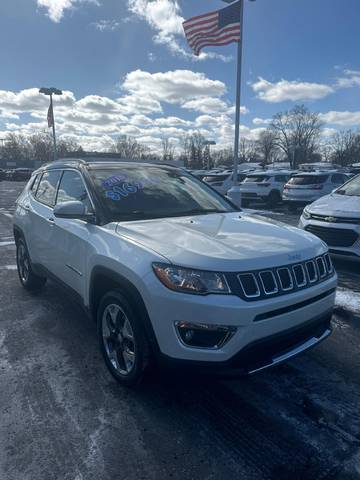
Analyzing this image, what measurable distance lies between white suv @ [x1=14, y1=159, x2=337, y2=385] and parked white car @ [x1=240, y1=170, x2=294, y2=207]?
13.7 metres

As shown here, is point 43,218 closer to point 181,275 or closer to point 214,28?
point 181,275

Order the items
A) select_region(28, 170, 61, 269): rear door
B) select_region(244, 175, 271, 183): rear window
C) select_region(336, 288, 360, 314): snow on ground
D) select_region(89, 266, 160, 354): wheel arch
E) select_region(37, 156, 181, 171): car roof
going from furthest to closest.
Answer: select_region(244, 175, 271, 183): rear window
select_region(336, 288, 360, 314): snow on ground
select_region(28, 170, 61, 269): rear door
select_region(37, 156, 181, 171): car roof
select_region(89, 266, 160, 354): wheel arch

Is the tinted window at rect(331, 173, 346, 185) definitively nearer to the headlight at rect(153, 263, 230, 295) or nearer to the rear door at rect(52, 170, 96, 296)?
the rear door at rect(52, 170, 96, 296)

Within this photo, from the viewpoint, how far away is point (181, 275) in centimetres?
237

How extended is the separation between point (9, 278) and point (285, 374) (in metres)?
4.64

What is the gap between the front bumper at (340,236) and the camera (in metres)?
5.65

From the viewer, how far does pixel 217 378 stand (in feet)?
7.64

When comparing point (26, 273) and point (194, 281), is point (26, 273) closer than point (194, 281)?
No

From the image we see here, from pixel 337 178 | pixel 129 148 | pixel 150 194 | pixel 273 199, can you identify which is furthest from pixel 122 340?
pixel 129 148

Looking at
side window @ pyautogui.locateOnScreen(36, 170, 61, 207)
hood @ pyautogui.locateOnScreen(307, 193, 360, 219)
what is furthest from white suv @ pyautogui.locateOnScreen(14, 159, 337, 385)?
hood @ pyautogui.locateOnScreen(307, 193, 360, 219)

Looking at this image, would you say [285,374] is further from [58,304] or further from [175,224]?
[58,304]

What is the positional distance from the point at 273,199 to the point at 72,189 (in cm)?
1463

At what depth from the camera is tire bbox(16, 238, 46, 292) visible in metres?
5.07

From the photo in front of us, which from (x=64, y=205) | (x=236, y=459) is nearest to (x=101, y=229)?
(x=64, y=205)
